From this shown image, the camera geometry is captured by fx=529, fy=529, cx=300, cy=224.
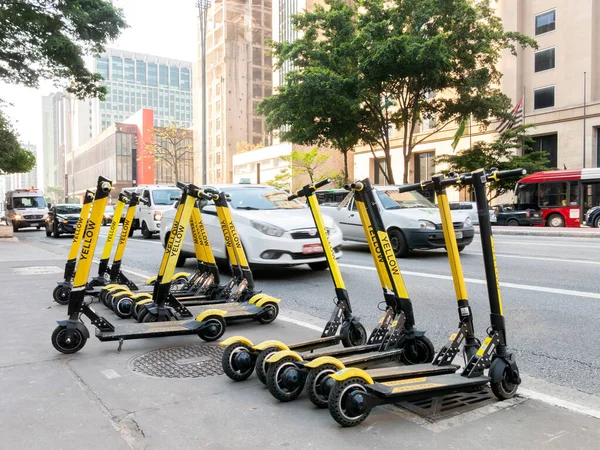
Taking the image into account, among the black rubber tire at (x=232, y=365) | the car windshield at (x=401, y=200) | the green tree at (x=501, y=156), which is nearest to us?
the black rubber tire at (x=232, y=365)

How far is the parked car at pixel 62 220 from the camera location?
888 inches

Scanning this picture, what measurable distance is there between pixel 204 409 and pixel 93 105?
170132mm

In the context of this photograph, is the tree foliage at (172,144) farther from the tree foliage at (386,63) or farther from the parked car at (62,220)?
the tree foliage at (386,63)

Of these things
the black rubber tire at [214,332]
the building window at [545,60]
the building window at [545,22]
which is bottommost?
the black rubber tire at [214,332]

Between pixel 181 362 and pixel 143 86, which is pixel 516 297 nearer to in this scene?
pixel 181 362

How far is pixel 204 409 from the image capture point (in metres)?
3.39

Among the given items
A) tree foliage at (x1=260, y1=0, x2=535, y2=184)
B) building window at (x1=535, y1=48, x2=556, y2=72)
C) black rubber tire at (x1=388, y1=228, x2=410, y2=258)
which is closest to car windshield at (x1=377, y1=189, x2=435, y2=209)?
black rubber tire at (x1=388, y1=228, x2=410, y2=258)

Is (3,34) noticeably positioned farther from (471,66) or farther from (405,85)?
(471,66)

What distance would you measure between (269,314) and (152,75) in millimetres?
169975

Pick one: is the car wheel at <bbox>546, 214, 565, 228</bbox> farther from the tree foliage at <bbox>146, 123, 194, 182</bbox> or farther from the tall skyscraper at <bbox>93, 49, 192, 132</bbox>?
the tall skyscraper at <bbox>93, 49, 192, 132</bbox>

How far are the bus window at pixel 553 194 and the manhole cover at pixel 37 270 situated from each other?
77.7 feet

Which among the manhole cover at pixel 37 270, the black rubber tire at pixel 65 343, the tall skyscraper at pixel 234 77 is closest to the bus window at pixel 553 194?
the manhole cover at pixel 37 270

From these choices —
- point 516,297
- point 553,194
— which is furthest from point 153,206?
point 553,194

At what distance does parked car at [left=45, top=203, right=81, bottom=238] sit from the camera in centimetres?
2255
